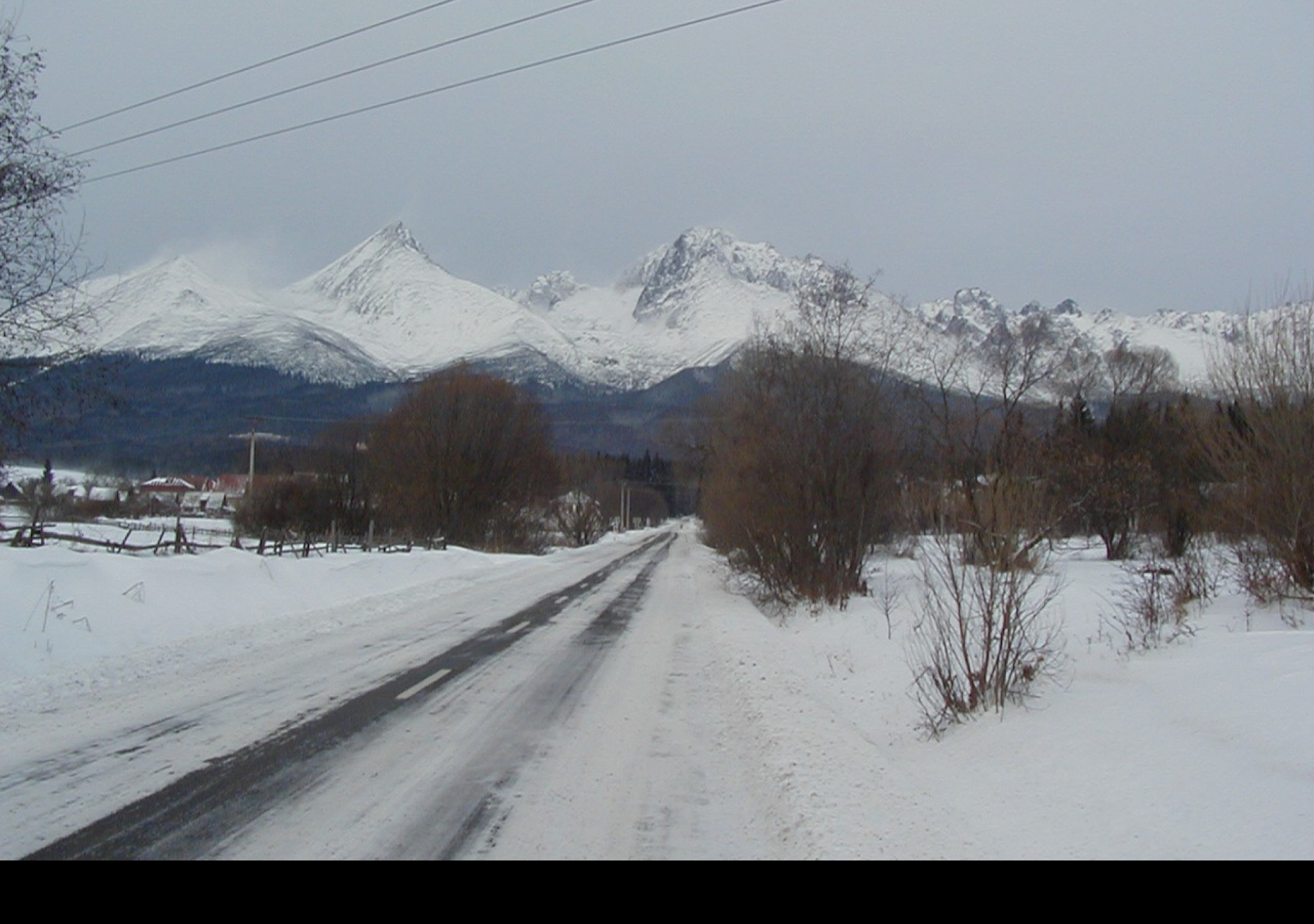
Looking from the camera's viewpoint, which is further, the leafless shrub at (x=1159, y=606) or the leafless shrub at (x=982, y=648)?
the leafless shrub at (x=1159, y=606)

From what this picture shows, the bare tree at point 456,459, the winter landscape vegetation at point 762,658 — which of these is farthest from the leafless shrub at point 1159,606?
the bare tree at point 456,459

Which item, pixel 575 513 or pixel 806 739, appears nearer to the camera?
pixel 806 739

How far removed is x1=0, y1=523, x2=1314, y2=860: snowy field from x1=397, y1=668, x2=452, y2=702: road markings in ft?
3.38

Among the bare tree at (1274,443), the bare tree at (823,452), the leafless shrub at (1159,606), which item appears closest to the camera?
the leafless shrub at (1159,606)

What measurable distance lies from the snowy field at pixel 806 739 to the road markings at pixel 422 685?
103cm

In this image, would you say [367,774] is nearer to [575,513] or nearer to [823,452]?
[823,452]

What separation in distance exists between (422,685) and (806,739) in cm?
480

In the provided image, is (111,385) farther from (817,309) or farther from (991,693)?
(817,309)

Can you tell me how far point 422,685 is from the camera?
1024 centimetres

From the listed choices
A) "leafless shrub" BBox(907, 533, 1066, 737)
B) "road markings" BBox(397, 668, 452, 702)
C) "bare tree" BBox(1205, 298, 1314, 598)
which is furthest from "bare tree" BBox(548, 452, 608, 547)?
"leafless shrub" BBox(907, 533, 1066, 737)

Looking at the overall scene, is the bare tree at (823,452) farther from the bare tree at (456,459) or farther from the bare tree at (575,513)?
the bare tree at (575,513)

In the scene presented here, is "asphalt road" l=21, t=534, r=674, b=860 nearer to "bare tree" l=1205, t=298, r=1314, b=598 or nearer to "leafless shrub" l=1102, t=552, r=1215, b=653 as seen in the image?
"leafless shrub" l=1102, t=552, r=1215, b=653

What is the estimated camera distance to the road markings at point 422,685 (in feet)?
31.1

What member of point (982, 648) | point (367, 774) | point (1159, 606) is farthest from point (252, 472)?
point (982, 648)
